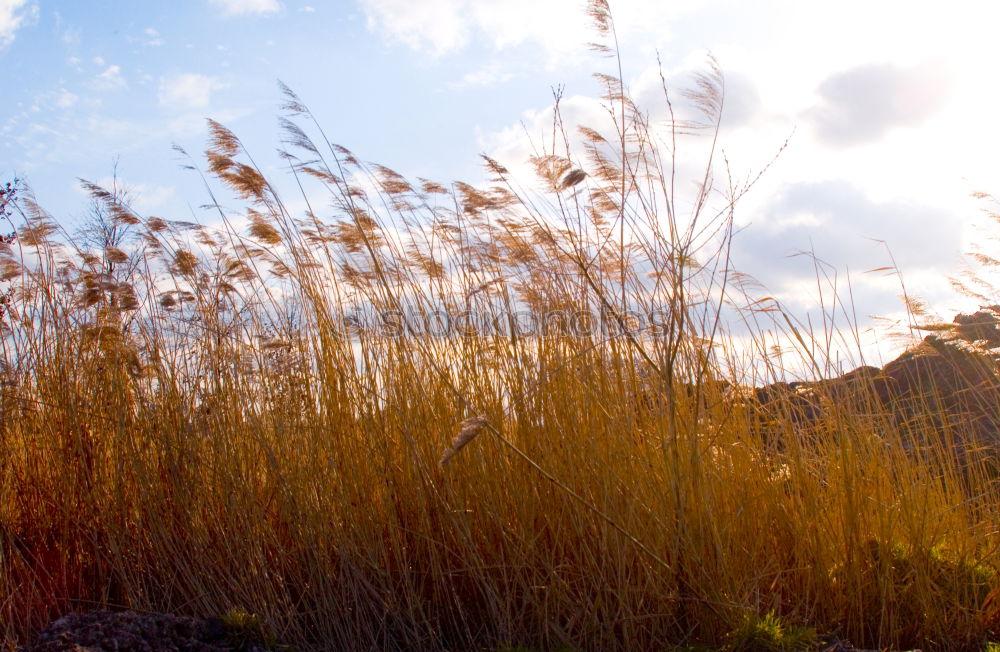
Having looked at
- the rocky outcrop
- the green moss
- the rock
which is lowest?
the green moss

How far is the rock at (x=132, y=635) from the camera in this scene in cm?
229

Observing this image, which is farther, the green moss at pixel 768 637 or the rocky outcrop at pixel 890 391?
the rocky outcrop at pixel 890 391

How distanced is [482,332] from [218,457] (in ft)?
3.63

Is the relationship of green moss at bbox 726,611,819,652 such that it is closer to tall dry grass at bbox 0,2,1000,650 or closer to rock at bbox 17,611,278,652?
tall dry grass at bbox 0,2,1000,650

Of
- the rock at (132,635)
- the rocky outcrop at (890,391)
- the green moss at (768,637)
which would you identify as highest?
the rocky outcrop at (890,391)

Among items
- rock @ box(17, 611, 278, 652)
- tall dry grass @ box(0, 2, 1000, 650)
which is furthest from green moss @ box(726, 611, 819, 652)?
rock @ box(17, 611, 278, 652)

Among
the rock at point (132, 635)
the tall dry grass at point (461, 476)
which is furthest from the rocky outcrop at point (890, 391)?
the rock at point (132, 635)

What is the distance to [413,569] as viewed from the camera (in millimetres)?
2891

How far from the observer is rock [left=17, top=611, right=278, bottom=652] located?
2.29m

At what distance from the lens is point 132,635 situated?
7.71 feet

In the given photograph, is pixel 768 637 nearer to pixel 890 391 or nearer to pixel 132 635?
pixel 890 391

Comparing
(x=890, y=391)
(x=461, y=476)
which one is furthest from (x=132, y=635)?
(x=890, y=391)

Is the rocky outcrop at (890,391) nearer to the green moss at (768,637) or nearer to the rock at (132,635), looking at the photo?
the green moss at (768,637)
